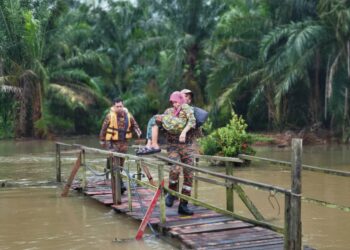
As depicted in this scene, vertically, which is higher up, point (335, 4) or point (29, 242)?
point (335, 4)

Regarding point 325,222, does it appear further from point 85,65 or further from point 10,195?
point 85,65

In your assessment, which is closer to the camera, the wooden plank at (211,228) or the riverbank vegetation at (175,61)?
the wooden plank at (211,228)

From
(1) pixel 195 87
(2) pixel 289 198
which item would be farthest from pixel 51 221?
(1) pixel 195 87

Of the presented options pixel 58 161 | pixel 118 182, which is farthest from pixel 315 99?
pixel 118 182

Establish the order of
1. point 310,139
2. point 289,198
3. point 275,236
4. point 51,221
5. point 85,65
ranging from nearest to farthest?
point 289,198 → point 275,236 → point 51,221 → point 310,139 → point 85,65

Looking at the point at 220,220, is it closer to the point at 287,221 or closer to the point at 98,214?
the point at 287,221

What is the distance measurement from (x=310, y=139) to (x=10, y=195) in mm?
14196

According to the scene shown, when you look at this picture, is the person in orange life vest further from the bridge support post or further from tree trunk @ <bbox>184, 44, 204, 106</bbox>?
tree trunk @ <bbox>184, 44, 204, 106</bbox>

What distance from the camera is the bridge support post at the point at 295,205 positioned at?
526 centimetres

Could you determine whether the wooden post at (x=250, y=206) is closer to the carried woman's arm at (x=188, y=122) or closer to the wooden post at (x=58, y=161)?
the carried woman's arm at (x=188, y=122)

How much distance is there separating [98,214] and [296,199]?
14.2 ft

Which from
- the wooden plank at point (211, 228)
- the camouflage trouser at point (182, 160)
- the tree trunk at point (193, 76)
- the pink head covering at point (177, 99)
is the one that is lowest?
the wooden plank at point (211, 228)

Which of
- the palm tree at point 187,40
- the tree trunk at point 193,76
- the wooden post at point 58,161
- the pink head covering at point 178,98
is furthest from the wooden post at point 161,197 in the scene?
the tree trunk at point 193,76

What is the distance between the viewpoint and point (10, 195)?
1078 centimetres
